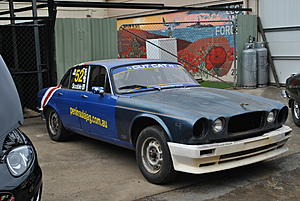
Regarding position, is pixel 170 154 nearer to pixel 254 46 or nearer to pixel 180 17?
pixel 254 46

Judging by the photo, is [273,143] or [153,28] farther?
[153,28]

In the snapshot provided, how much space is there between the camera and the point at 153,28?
65.2ft

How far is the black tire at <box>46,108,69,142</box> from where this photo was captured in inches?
283

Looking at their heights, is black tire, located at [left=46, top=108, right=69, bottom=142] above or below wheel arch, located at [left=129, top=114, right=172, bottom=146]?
below

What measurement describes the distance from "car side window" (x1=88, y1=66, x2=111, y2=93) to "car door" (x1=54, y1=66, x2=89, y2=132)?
0.17 metres

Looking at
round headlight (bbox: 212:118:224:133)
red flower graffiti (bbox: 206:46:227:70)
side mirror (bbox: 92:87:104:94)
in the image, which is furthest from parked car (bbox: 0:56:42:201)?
red flower graffiti (bbox: 206:46:227:70)

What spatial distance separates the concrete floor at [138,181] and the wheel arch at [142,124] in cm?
54

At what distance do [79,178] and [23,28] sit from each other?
5.71 m

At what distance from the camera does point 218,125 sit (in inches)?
183

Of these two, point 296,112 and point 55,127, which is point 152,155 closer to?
point 55,127

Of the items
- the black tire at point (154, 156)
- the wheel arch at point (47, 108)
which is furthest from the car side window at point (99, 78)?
the black tire at point (154, 156)

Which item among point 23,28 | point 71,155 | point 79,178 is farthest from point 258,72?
point 79,178

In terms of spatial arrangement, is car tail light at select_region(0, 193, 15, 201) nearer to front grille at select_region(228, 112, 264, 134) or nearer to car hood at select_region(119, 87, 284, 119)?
car hood at select_region(119, 87, 284, 119)

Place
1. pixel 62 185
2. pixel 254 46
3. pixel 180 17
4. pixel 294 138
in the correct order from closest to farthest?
pixel 62 185 < pixel 294 138 < pixel 254 46 < pixel 180 17
